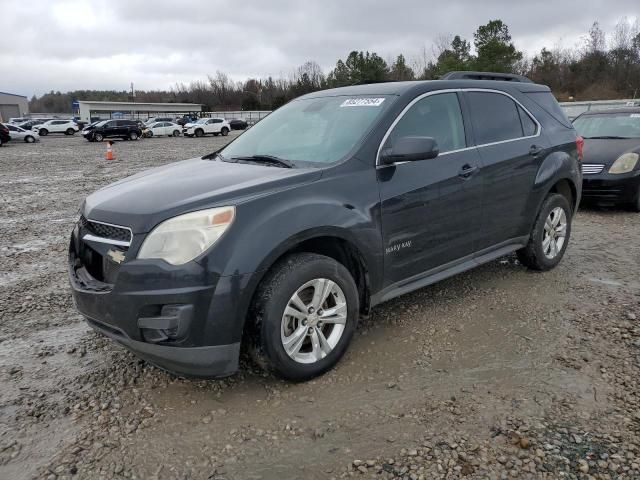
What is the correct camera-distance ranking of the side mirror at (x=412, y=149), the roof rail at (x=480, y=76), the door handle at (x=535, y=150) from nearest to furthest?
the side mirror at (x=412, y=149) < the roof rail at (x=480, y=76) < the door handle at (x=535, y=150)

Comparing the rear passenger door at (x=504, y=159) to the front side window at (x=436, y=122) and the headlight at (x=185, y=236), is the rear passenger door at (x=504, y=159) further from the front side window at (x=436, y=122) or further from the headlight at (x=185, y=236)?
the headlight at (x=185, y=236)

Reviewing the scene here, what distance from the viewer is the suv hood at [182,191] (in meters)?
2.82

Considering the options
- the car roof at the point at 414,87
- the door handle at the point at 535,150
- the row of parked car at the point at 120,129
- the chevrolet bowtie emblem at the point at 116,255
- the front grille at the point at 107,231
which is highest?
the row of parked car at the point at 120,129

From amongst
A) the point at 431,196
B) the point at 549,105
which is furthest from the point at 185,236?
the point at 549,105

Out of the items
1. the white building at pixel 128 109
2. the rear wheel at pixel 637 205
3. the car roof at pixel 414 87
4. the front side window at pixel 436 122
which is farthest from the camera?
the white building at pixel 128 109

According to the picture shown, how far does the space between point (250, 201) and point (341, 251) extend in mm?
774

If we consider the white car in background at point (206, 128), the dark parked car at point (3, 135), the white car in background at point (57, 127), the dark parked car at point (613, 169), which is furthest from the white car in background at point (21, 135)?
the dark parked car at point (613, 169)

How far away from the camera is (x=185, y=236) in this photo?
108 inches

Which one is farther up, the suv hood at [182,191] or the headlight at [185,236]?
the suv hood at [182,191]

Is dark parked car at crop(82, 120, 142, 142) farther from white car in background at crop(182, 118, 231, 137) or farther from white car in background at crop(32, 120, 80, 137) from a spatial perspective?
white car in background at crop(32, 120, 80, 137)

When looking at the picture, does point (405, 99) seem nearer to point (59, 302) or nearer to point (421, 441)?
point (421, 441)

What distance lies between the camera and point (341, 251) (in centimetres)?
337

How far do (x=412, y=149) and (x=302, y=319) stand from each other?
51.5 inches

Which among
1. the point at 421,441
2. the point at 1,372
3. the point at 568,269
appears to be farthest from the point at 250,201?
the point at 568,269
